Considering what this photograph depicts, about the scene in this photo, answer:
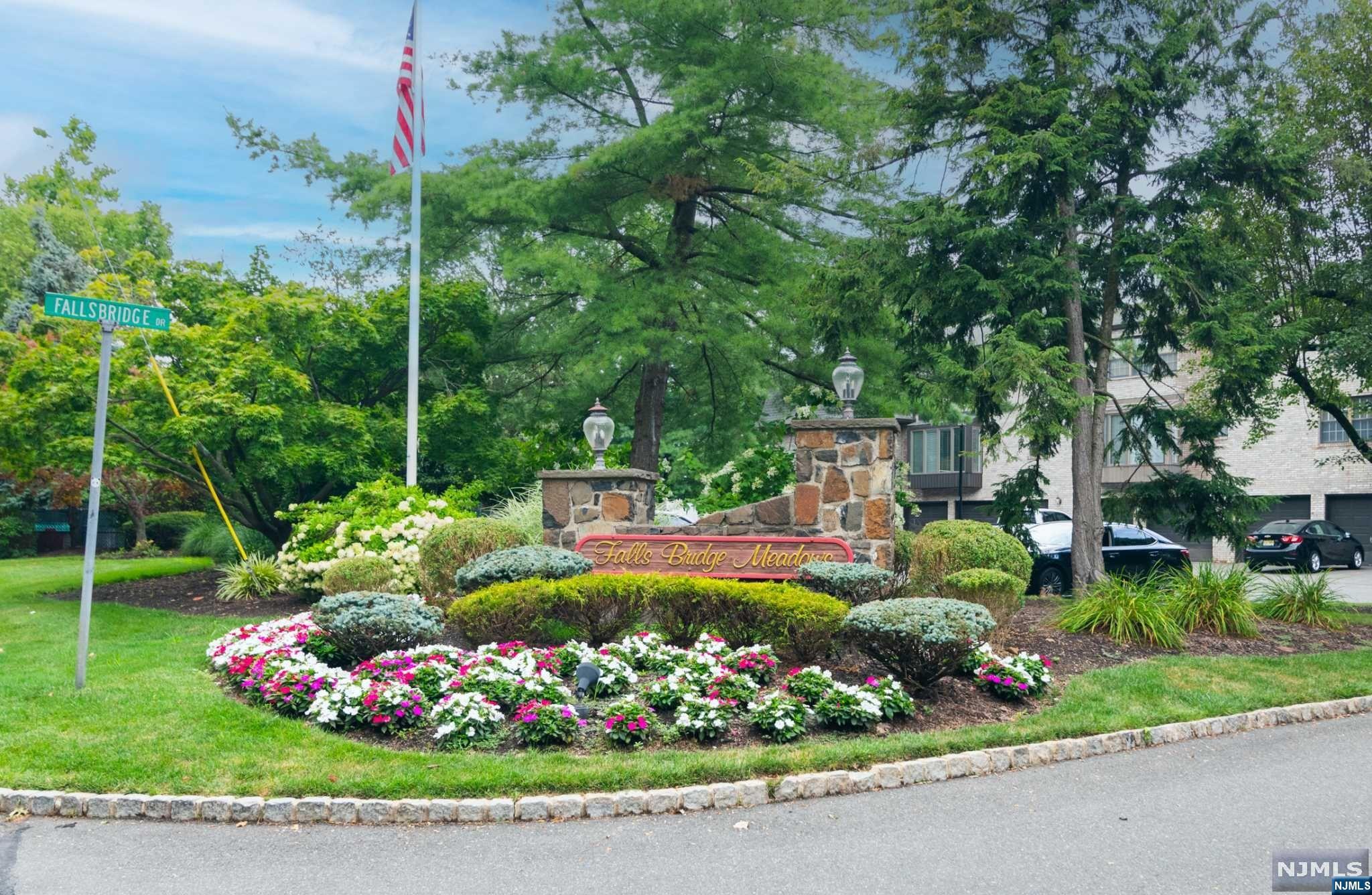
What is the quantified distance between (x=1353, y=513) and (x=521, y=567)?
30.8m

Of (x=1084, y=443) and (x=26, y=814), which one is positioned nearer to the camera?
(x=26, y=814)

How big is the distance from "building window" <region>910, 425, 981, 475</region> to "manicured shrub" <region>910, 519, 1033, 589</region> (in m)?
29.2

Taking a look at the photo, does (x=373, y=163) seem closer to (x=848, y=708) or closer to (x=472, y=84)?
(x=472, y=84)

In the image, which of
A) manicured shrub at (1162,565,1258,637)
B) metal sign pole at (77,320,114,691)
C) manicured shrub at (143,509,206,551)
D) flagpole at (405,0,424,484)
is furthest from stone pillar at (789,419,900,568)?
manicured shrub at (143,509,206,551)

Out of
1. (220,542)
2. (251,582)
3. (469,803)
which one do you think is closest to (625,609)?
(469,803)

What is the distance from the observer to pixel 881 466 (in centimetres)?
1066

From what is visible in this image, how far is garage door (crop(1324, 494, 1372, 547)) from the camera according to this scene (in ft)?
101

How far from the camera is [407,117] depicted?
15234 millimetres

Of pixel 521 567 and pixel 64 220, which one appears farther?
pixel 64 220

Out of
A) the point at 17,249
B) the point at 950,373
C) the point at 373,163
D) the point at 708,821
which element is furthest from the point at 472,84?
the point at 17,249

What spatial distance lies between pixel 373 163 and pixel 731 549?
11.3 metres

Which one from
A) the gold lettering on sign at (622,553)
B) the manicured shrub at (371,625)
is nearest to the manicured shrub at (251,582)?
the gold lettering on sign at (622,553)

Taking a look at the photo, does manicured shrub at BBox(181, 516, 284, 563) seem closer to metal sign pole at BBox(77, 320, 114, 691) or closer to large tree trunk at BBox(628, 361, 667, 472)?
large tree trunk at BBox(628, 361, 667, 472)

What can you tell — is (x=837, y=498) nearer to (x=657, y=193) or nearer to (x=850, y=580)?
(x=850, y=580)
